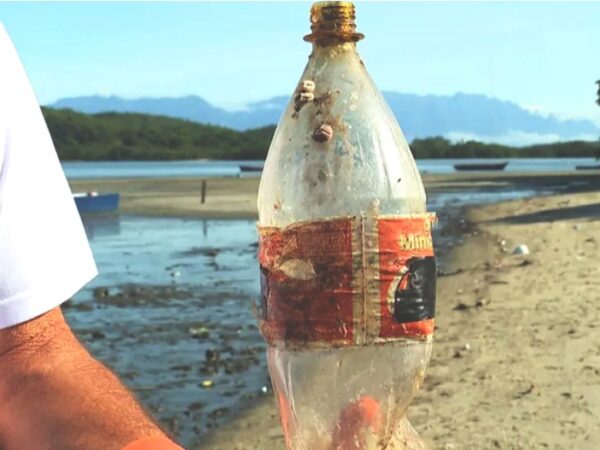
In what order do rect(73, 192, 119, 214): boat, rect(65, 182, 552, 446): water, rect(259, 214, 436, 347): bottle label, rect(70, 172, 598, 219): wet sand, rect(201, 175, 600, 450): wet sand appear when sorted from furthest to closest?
1. rect(70, 172, 598, 219): wet sand
2. rect(73, 192, 119, 214): boat
3. rect(65, 182, 552, 446): water
4. rect(201, 175, 600, 450): wet sand
5. rect(259, 214, 436, 347): bottle label

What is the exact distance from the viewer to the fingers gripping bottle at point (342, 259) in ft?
6.35

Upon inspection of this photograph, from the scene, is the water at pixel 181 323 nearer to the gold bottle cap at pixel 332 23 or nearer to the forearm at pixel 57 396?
the forearm at pixel 57 396

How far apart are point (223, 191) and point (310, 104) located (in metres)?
46.5

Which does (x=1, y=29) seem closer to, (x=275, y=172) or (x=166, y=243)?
(x=275, y=172)

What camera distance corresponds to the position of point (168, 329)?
1273cm

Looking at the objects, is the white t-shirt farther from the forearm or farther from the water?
the water

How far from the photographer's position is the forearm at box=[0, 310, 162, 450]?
199 cm

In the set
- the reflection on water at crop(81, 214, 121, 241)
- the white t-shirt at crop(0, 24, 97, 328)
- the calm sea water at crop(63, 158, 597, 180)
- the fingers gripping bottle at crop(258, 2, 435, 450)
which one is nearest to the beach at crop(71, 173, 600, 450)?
the fingers gripping bottle at crop(258, 2, 435, 450)

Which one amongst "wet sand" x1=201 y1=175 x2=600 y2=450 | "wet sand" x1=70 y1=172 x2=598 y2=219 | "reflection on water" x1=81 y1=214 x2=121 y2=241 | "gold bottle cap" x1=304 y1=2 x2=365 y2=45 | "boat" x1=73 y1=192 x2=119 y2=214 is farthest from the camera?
"wet sand" x1=70 y1=172 x2=598 y2=219

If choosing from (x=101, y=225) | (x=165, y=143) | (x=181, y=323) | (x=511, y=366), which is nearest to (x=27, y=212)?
A: (x=511, y=366)

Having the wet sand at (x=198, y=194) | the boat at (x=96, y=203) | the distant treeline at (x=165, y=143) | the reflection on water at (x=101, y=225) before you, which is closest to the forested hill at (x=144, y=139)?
the distant treeline at (x=165, y=143)

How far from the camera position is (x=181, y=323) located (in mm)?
13172

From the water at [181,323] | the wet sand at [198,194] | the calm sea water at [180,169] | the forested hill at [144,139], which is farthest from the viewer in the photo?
the forested hill at [144,139]

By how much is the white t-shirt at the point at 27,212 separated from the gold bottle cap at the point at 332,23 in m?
0.65
